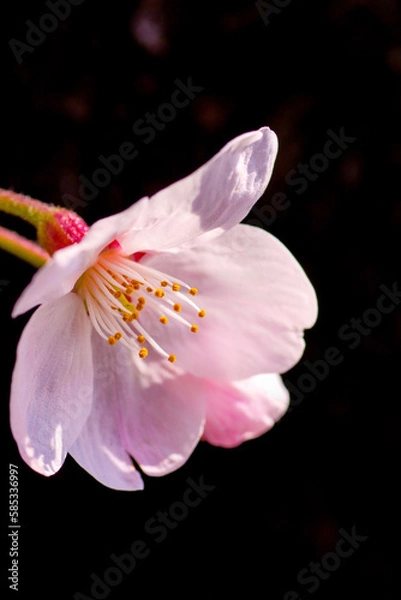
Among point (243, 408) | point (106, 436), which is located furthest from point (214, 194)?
→ point (106, 436)

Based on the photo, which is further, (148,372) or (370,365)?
(370,365)

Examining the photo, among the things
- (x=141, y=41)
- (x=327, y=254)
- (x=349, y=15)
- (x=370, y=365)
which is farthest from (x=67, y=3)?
(x=370, y=365)

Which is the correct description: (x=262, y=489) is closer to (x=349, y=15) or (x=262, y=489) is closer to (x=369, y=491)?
(x=369, y=491)

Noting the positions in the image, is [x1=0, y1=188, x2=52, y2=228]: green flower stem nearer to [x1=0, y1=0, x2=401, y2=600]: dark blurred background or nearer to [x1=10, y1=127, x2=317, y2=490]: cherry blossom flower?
[x1=10, y1=127, x2=317, y2=490]: cherry blossom flower

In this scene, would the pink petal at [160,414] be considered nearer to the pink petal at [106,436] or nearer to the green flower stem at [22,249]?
the pink petal at [106,436]

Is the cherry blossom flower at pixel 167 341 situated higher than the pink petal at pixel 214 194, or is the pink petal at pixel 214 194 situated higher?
the pink petal at pixel 214 194

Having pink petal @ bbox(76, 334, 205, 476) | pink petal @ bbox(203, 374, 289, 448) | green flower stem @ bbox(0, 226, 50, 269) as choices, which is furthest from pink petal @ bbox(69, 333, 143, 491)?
green flower stem @ bbox(0, 226, 50, 269)

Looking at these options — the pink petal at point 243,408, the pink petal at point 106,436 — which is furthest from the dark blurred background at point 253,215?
the pink petal at point 243,408
